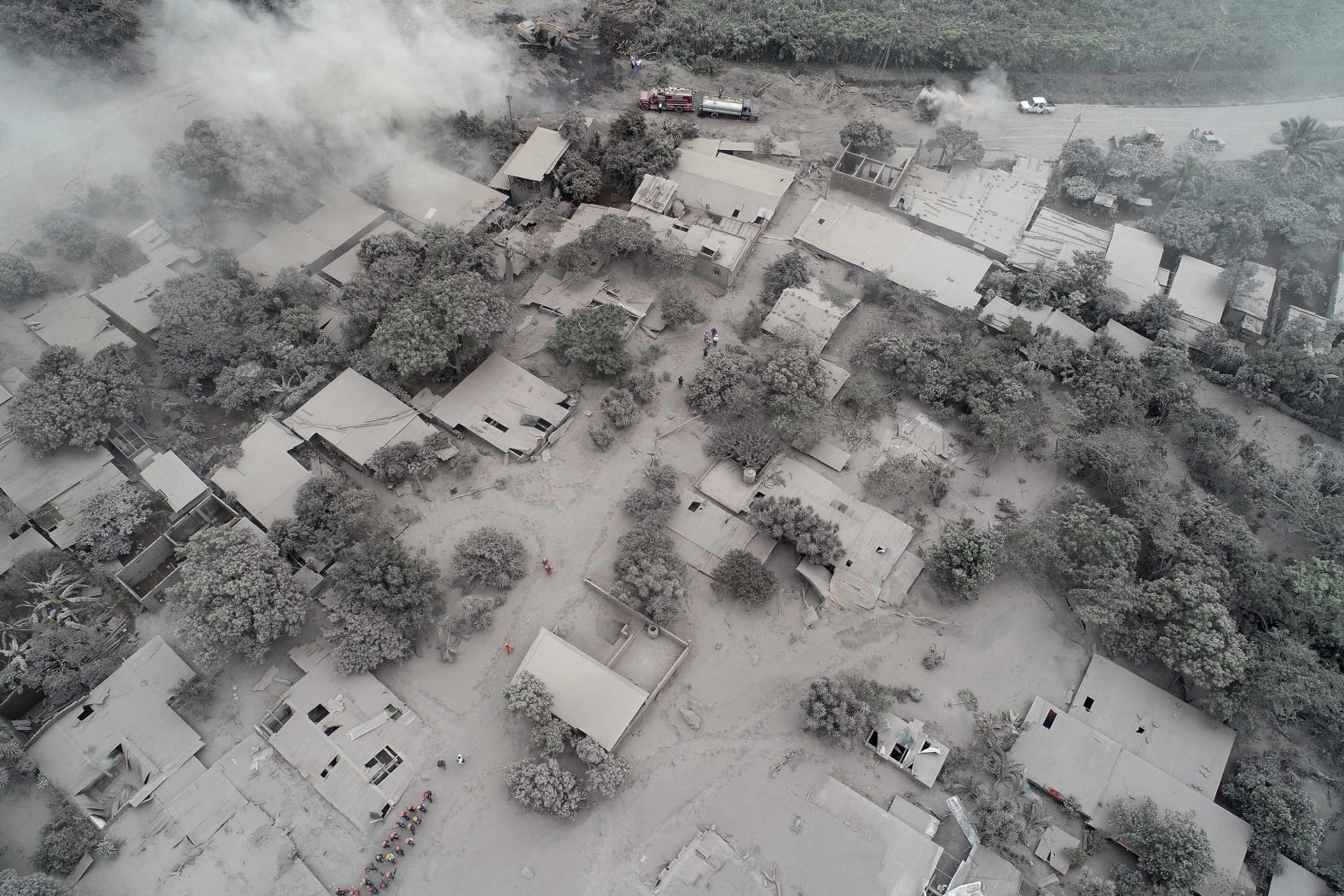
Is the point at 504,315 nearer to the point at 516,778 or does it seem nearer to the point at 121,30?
the point at 516,778

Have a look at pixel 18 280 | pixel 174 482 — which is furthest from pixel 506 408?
pixel 18 280

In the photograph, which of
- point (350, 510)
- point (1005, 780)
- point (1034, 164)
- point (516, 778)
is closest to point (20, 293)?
point (350, 510)

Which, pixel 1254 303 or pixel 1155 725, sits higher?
pixel 1254 303

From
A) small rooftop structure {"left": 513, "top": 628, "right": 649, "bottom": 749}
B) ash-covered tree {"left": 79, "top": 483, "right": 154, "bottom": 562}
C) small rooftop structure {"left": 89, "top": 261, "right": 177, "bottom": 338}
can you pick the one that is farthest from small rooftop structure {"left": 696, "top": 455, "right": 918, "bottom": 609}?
small rooftop structure {"left": 89, "top": 261, "right": 177, "bottom": 338}

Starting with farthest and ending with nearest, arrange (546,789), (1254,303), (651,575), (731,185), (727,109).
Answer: (727,109) → (731,185) → (1254,303) → (651,575) → (546,789)

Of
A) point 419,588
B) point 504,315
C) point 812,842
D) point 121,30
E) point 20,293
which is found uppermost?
point 121,30

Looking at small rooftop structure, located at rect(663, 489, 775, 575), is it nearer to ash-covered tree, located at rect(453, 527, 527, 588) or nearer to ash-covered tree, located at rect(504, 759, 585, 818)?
ash-covered tree, located at rect(453, 527, 527, 588)

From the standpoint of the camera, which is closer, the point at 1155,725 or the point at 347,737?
the point at 347,737

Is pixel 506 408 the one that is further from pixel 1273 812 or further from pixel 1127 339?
pixel 1273 812
